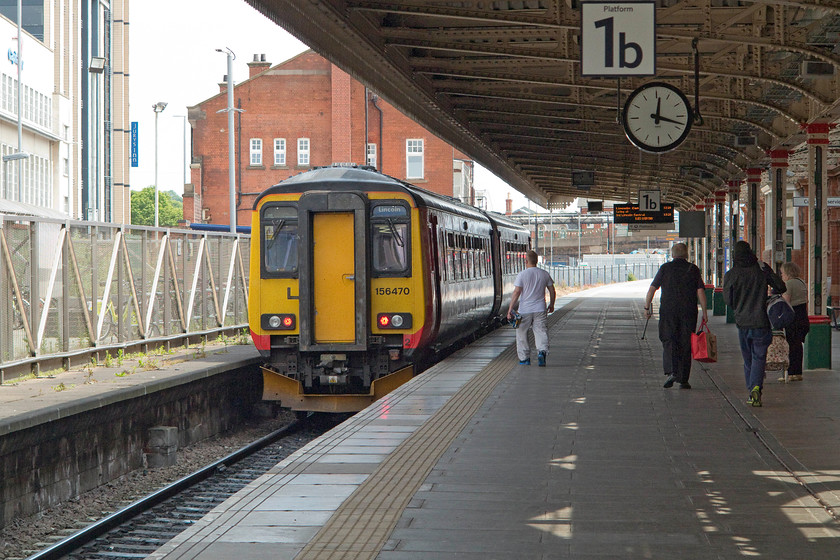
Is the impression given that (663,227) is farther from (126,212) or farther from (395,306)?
(126,212)

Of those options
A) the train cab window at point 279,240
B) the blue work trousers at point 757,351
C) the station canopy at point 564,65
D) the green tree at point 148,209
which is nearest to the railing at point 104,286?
the train cab window at point 279,240

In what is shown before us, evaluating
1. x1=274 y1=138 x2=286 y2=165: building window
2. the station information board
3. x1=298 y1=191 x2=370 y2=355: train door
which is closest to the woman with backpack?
x1=298 y1=191 x2=370 y2=355: train door

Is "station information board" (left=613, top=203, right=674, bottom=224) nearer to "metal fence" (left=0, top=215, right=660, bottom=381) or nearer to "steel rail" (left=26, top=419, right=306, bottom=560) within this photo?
"metal fence" (left=0, top=215, right=660, bottom=381)

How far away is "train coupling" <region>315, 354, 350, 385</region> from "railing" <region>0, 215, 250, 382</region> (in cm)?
305

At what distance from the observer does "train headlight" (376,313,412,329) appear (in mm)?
15000

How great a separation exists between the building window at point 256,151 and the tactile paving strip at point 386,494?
47.7 metres

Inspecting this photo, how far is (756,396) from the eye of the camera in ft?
37.0

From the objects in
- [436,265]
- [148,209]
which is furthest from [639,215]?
[148,209]

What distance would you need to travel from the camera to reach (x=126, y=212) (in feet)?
229

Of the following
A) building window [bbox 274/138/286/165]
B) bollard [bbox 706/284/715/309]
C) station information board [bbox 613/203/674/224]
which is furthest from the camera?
building window [bbox 274/138/286/165]

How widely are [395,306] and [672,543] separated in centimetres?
957

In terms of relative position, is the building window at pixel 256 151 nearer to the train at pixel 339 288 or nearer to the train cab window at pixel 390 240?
the train at pixel 339 288

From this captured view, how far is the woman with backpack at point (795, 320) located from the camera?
14.0 m

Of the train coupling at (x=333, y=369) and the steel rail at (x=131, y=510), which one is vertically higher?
the train coupling at (x=333, y=369)
